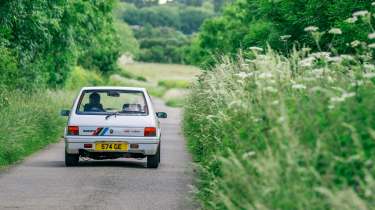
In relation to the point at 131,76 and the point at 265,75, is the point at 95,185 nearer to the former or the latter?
the point at 265,75

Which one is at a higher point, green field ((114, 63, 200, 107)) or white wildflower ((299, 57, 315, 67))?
white wildflower ((299, 57, 315, 67))

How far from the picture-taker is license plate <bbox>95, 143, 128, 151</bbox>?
19.1 metres

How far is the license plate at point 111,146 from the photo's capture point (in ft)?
62.7

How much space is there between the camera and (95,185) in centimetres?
1611

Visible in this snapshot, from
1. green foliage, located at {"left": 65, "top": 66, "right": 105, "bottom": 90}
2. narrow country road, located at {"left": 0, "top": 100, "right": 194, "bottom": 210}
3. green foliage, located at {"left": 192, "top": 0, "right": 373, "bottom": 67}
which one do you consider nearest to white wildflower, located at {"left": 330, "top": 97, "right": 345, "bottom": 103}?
narrow country road, located at {"left": 0, "top": 100, "right": 194, "bottom": 210}

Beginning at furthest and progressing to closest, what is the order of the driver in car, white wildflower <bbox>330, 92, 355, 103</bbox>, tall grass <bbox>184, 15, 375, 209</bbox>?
the driver in car < white wildflower <bbox>330, 92, 355, 103</bbox> < tall grass <bbox>184, 15, 375, 209</bbox>

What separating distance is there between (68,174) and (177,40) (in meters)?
164

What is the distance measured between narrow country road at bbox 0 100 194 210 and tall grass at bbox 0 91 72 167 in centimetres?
→ 48

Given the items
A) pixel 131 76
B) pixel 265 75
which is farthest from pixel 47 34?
pixel 131 76

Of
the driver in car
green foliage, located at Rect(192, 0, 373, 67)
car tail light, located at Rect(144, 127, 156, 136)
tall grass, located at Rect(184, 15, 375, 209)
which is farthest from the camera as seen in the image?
the driver in car

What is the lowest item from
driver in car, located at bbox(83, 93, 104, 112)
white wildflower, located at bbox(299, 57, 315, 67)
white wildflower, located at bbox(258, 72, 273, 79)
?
driver in car, located at bbox(83, 93, 104, 112)

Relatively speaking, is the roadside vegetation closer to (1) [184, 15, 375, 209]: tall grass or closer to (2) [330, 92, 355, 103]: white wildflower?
(1) [184, 15, 375, 209]: tall grass

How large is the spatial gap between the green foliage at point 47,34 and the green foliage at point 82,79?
7185 mm

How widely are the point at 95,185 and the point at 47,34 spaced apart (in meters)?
17.3
